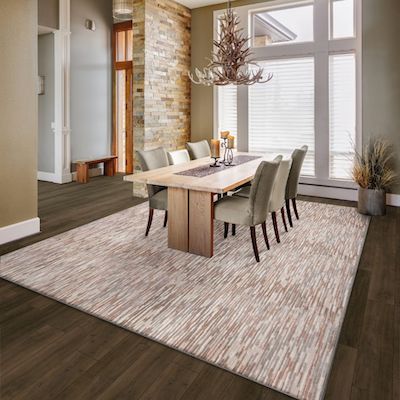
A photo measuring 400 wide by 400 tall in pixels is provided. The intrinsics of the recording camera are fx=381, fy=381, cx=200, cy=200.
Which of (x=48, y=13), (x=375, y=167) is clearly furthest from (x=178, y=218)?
(x=48, y=13)

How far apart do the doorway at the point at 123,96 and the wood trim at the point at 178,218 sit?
202 inches

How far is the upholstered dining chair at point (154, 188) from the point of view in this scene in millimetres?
3883

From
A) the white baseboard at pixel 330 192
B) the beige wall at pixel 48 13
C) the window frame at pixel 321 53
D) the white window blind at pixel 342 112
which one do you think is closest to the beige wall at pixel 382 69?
the window frame at pixel 321 53

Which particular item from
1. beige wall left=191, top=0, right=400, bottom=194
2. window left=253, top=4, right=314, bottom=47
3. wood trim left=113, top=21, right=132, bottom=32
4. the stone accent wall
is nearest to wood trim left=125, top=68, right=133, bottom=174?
wood trim left=113, top=21, right=132, bottom=32

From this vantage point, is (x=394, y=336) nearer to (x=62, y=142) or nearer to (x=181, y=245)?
(x=181, y=245)

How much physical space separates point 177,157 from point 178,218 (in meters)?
1.23

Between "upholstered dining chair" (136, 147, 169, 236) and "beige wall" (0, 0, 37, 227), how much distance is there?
45.8 inches

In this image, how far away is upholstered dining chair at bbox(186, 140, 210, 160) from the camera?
5.09m

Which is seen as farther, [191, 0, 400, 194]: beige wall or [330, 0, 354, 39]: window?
[330, 0, 354, 39]: window

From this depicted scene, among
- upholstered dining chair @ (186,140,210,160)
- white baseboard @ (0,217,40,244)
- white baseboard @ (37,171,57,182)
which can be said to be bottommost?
white baseboard @ (0,217,40,244)

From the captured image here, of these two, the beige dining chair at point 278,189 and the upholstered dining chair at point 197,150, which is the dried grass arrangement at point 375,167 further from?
the upholstered dining chair at point 197,150

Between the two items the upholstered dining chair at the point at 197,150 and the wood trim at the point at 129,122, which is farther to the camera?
the wood trim at the point at 129,122

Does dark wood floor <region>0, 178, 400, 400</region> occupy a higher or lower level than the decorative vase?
lower

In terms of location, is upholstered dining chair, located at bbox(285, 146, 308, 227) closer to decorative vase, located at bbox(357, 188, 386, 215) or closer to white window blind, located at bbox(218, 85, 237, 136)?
decorative vase, located at bbox(357, 188, 386, 215)
